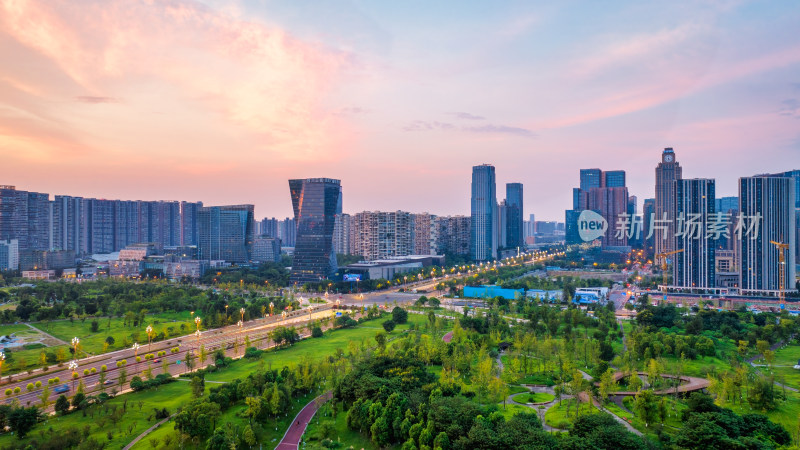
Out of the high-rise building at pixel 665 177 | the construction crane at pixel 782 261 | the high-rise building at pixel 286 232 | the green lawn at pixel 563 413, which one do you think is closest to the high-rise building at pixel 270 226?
the high-rise building at pixel 286 232

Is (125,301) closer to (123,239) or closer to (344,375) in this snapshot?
(344,375)

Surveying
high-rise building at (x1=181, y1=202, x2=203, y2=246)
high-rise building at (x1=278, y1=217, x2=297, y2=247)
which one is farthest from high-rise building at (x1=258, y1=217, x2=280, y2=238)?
high-rise building at (x1=181, y1=202, x2=203, y2=246)

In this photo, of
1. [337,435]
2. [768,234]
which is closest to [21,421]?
[337,435]

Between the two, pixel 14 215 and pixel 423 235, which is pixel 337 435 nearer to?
pixel 423 235

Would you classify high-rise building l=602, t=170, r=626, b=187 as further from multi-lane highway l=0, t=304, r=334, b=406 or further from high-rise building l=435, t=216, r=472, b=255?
multi-lane highway l=0, t=304, r=334, b=406

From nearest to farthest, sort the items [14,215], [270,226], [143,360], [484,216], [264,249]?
1. [143,360]
2. [14,215]
3. [264,249]
4. [484,216]
5. [270,226]
